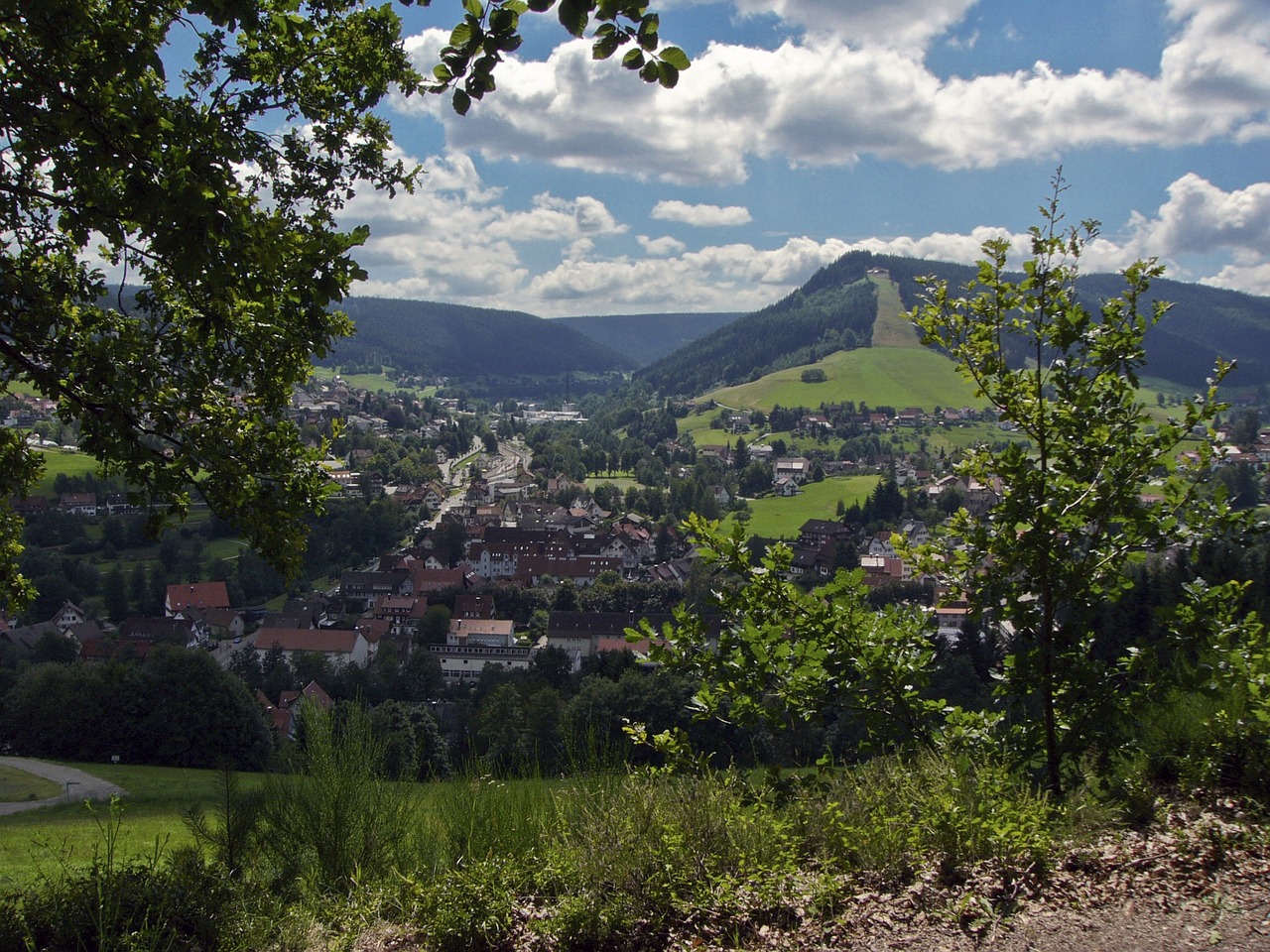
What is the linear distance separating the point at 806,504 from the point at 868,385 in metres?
75.0

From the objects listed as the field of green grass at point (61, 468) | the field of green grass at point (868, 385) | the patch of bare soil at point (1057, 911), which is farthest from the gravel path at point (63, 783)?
the field of green grass at point (868, 385)

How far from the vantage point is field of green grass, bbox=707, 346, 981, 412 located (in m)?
148

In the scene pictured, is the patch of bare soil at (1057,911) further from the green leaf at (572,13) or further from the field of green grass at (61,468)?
the field of green grass at (61,468)

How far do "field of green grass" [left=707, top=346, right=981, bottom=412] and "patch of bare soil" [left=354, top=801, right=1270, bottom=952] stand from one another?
14554 cm

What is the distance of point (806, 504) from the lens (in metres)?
87.8

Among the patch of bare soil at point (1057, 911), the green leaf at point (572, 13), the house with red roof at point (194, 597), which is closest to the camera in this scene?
the green leaf at point (572, 13)

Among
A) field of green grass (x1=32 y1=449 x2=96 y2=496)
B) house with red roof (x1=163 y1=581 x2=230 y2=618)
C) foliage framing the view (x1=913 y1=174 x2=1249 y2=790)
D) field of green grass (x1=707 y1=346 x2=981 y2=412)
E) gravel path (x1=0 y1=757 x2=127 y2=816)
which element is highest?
field of green grass (x1=707 y1=346 x2=981 y2=412)

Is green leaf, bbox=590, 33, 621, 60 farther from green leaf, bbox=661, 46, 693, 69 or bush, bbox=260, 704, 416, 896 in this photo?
bush, bbox=260, 704, 416, 896

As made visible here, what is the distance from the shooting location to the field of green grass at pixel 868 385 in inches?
5842

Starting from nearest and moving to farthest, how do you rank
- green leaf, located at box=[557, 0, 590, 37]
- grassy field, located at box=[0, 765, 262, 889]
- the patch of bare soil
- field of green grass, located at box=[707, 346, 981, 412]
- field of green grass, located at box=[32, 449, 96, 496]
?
green leaf, located at box=[557, 0, 590, 37] → the patch of bare soil → grassy field, located at box=[0, 765, 262, 889] → field of green grass, located at box=[32, 449, 96, 496] → field of green grass, located at box=[707, 346, 981, 412]

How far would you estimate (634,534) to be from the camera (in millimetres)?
78438

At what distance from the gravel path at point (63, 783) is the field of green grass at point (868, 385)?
131 metres

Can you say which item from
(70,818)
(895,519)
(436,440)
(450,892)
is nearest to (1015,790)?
(450,892)

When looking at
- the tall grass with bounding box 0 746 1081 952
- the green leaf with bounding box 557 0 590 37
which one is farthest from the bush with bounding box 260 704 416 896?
the green leaf with bounding box 557 0 590 37
